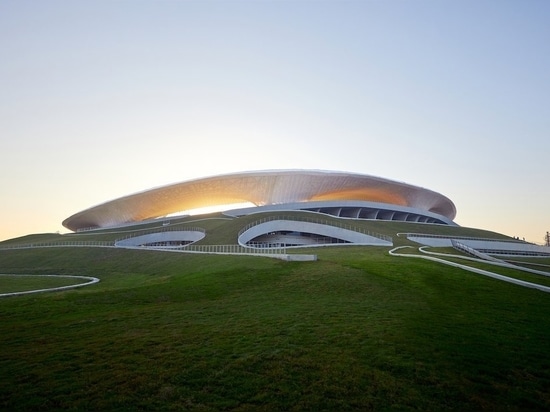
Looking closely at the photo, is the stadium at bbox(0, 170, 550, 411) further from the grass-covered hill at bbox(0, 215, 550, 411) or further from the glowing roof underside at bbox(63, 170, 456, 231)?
the glowing roof underside at bbox(63, 170, 456, 231)

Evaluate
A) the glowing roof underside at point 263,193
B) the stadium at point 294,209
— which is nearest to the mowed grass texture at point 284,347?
the stadium at point 294,209

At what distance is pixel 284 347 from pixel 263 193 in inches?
2296

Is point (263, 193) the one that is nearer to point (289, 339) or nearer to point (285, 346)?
point (289, 339)

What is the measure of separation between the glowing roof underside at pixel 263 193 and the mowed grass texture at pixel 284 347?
47.4m

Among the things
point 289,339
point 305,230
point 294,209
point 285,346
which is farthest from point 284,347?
point 294,209

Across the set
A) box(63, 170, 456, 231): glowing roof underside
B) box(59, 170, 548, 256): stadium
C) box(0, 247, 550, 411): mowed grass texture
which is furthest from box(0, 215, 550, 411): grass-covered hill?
box(63, 170, 456, 231): glowing roof underside

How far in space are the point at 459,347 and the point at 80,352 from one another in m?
7.24

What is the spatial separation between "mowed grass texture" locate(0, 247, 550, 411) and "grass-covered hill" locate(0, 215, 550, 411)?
0.03 m

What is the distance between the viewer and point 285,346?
7355 millimetres

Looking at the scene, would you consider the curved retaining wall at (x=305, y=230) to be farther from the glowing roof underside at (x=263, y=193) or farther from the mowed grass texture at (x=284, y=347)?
the mowed grass texture at (x=284, y=347)

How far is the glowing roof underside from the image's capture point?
2425 inches

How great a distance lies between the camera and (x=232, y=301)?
11961 mm

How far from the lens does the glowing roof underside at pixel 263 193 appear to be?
61594 millimetres

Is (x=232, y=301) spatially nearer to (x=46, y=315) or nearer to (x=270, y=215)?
(x=46, y=315)
